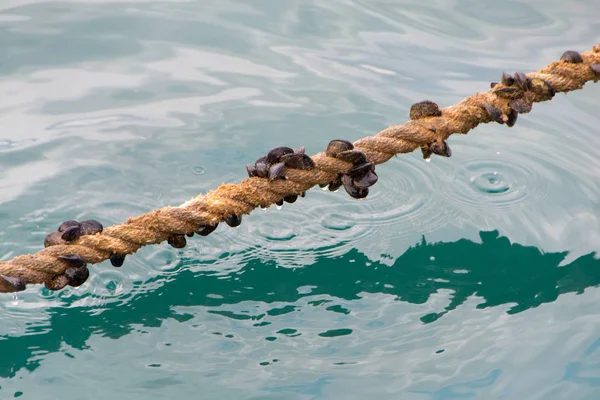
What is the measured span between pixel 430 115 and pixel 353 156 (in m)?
0.36

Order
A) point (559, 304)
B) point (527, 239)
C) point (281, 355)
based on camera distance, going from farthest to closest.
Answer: point (527, 239)
point (559, 304)
point (281, 355)

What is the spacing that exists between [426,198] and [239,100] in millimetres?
1001

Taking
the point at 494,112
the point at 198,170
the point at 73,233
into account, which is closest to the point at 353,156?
the point at 494,112

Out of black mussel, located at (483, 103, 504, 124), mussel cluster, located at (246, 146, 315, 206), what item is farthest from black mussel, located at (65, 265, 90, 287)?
black mussel, located at (483, 103, 504, 124)

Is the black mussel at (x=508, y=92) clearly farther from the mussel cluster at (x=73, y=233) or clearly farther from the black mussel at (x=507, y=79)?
the mussel cluster at (x=73, y=233)

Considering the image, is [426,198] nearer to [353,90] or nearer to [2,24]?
[353,90]

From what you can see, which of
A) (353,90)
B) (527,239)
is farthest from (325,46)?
(527,239)

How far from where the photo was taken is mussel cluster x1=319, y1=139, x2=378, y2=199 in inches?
99.3

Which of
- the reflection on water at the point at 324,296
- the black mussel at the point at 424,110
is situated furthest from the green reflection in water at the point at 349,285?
the black mussel at the point at 424,110

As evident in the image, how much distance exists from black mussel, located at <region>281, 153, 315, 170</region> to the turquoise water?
21.3 inches

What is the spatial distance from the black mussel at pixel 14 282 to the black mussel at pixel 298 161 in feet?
2.67

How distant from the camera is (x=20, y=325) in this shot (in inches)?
107

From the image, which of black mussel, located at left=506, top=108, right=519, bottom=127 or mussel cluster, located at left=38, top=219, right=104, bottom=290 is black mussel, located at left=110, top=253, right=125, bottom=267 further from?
black mussel, located at left=506, top=108, right=519, bottom=127

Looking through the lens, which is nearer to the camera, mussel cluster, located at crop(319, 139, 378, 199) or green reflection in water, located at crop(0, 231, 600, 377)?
mussel cluster, located at crop(319, 139, 378, 199)
